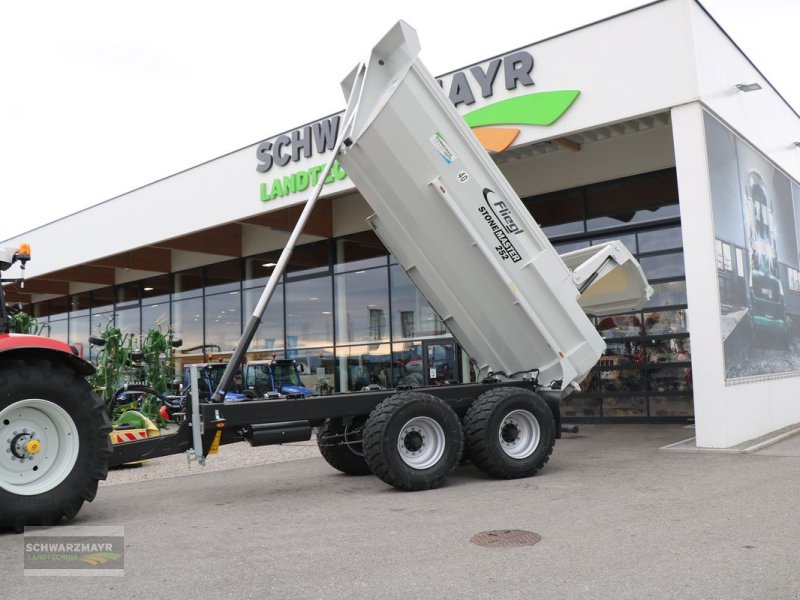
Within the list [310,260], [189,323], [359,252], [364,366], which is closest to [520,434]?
[364,366]

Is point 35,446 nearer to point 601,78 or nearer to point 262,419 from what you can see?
point 262,419

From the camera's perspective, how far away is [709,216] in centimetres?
973

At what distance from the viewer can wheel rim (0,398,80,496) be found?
5.77 metres

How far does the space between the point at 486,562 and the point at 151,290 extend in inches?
826

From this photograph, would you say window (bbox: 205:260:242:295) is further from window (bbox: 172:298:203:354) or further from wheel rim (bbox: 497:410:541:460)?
wheel rim (bbox: 497:410:541:460)

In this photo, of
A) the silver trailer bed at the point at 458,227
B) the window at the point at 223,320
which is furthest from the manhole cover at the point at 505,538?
the window at the point at 223,320

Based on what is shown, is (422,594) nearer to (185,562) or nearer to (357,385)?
(185,562)

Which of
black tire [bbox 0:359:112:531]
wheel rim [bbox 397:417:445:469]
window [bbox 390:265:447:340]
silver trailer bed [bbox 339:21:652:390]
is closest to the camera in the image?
black tire [bbox 0:359:112:531]

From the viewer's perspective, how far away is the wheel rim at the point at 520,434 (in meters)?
8.09

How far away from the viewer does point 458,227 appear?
803 centimetres

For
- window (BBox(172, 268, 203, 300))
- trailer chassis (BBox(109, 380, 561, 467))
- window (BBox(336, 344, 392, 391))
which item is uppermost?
window (BBox(172, 268, 203, 300))

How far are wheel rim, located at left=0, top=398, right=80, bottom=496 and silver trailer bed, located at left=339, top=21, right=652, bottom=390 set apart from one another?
4041 mm

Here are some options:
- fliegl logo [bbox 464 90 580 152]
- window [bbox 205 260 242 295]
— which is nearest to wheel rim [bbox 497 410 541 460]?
fliegl logo [bbox 464 90 580 152]

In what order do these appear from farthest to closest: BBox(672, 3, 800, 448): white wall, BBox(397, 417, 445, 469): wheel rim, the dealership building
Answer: the dealership building → BBox(672, 3, 800, 448): white wall → BBox(397, 417, 445, 469): wheel rim
